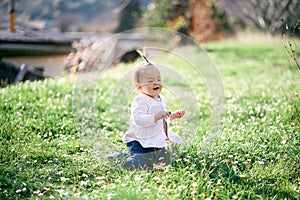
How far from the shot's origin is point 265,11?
22.3 metres

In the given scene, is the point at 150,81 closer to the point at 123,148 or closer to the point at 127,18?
the point at 123,148

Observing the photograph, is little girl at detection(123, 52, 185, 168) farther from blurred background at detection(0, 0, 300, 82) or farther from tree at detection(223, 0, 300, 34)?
tree at detection(223, 0, 300, 34)

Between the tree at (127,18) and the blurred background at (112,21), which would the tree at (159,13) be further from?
the tree at (127,18)

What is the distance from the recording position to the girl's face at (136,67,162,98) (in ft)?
13.9

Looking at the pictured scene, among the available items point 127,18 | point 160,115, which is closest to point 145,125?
point 160,115

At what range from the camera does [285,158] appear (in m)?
4.21

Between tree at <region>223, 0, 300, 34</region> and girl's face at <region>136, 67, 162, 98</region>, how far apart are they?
52.6ft

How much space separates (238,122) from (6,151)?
2.71m

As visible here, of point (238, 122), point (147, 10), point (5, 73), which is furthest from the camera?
point (147, 10)

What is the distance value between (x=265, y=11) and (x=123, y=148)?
19089mm

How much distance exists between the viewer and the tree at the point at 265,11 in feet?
67.0

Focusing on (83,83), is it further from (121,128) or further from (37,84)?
(121,128)

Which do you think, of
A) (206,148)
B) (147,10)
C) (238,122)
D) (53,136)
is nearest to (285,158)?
(206,148)

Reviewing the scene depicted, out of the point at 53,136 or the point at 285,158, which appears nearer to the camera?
the point at 285,158
